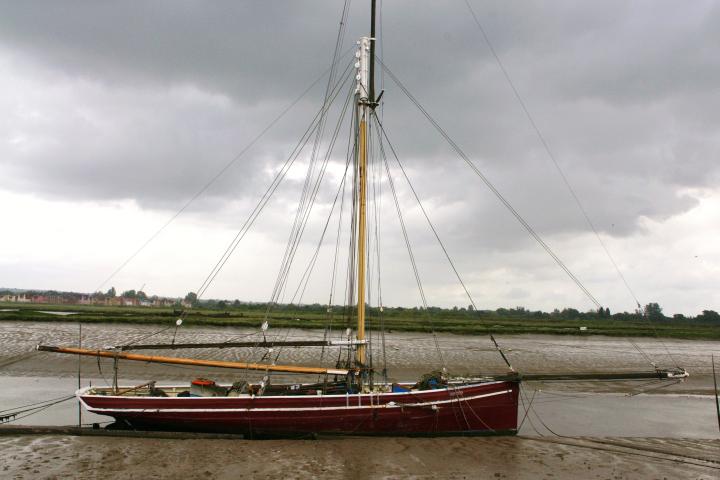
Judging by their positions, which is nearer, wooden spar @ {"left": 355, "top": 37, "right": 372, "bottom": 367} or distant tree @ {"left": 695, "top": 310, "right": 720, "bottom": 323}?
wooden spar @ {"left": 355, "top": 37, "right": 372, "bottom": 367}

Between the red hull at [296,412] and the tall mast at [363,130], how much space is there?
2.09 metres

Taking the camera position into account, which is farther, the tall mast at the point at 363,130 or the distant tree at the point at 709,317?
the distant tree at the point at 709,317

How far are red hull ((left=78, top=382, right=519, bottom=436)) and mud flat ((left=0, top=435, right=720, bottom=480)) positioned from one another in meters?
0.46

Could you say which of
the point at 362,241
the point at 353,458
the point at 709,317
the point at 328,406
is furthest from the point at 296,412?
the point at 709,317

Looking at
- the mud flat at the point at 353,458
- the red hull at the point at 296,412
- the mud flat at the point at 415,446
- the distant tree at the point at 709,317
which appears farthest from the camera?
the distant tree at the point at 709,317

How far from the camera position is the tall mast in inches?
695

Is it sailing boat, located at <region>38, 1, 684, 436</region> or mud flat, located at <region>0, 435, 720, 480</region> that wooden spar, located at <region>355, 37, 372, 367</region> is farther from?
mud flat, located at <region>0, 435, 720, 480</region>

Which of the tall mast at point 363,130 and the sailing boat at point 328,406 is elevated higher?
the tall mast at point 363,130

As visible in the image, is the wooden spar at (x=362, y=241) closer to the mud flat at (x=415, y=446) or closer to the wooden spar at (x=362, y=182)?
the wooden spar at (x=362, y=182)

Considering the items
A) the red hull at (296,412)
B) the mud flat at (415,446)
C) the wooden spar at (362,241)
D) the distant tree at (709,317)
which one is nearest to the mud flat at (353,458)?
the mud flat at (415,446)

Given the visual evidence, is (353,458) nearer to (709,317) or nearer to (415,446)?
(415,446)

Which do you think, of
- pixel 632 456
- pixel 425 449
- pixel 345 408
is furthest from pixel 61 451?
pixel 632 456

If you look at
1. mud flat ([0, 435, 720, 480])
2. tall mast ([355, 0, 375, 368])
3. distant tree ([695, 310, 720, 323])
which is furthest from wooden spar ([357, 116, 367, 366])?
distant tree ([695, 310, 720, 323])

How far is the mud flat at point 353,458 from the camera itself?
12336mm
